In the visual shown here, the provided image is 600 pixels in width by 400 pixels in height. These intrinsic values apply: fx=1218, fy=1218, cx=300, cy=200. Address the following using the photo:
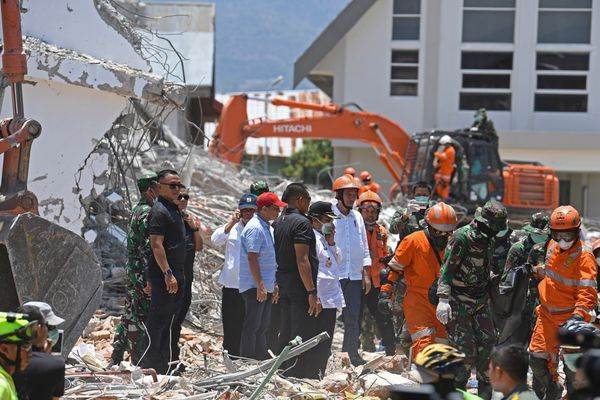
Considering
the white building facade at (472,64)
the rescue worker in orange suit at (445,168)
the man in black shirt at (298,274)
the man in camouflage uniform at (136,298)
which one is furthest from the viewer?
the white building facade at (472,64)

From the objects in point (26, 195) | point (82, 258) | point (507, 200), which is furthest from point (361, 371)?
point (507, 200)

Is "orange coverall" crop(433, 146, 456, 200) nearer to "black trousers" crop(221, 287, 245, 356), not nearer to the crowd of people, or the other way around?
the crowd of people

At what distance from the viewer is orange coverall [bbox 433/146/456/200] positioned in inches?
789

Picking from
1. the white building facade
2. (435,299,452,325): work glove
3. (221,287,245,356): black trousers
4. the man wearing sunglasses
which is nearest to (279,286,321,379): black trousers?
(221,287,245,356): black trousers

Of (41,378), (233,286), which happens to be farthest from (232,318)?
(41,378)

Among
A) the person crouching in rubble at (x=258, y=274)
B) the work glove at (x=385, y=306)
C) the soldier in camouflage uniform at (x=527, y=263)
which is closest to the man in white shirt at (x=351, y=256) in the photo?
the work glove at (x=385, y=306)

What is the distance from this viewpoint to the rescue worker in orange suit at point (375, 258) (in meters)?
12.0

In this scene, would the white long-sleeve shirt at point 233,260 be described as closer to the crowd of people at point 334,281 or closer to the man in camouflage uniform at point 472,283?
the crowd of people at point 334,281

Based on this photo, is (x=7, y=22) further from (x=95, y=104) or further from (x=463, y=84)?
(x=463, y=84)

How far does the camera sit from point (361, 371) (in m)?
9.41

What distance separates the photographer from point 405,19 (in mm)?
32875

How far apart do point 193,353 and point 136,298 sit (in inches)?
48.6

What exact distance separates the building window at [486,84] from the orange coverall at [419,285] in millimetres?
23412

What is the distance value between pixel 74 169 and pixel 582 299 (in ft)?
15.8
